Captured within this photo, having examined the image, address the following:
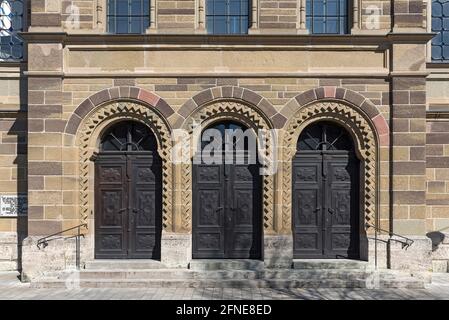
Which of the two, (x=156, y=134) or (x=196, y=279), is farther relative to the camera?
(x=156, y=134)

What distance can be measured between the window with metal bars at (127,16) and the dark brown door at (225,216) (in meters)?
3.45

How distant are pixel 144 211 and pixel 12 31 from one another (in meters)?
5.42

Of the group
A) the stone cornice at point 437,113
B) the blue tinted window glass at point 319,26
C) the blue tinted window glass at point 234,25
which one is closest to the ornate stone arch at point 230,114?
the blue tinted window glass at point 234,25

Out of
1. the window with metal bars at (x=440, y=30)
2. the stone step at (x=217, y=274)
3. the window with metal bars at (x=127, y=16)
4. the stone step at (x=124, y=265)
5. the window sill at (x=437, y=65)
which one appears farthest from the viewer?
the window with metal bars at (x=440, y=30)

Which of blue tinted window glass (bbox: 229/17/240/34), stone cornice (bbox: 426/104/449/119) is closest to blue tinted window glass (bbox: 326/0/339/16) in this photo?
blue tinted window glass (bbox: 229/17/240/34)

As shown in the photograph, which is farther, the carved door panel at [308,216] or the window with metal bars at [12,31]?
the window with metal bars at [12,31]

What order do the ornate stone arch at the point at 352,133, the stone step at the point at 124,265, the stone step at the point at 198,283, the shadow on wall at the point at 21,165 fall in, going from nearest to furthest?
the stone step at the point at 198,283 < the stone step at the point at 124,265 < the ornate stone arch at the point at 352,133 < the shadow on wall at the point at 21,165

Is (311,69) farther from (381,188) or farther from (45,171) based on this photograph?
(45,171)

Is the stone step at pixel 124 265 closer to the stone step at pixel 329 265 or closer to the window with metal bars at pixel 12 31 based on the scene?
the stone step at pixel 329 265

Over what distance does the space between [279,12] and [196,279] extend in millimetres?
5971

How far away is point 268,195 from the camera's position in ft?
31.1

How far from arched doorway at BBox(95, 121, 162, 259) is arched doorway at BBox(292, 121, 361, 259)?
3.13 m

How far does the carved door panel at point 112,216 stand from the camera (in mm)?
9789

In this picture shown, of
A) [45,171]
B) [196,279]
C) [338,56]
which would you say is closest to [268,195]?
[196,279]
